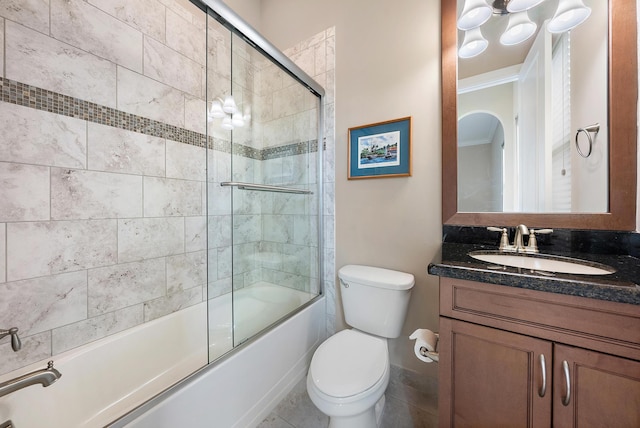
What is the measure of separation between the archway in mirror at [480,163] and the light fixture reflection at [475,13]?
1.53 ft

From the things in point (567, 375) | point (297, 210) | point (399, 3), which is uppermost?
point (399, 3)

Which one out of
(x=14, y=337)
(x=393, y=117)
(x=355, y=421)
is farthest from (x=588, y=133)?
(x=14, y=337)

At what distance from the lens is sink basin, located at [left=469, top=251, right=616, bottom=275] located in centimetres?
92

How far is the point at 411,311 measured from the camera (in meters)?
1.51

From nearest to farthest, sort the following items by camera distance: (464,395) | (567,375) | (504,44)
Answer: (567,375) → (464,395) → (504,44)

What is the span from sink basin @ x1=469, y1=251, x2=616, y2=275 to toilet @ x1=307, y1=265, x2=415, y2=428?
43 centimetres

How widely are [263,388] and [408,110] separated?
1.84 meters

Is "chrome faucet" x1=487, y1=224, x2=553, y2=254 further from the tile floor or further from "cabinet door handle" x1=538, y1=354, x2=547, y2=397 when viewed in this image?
the tile floor

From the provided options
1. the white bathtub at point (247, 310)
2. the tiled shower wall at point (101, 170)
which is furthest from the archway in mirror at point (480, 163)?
the white bathtub at point (247, 310)

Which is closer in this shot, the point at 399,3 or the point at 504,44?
the point at 504,44

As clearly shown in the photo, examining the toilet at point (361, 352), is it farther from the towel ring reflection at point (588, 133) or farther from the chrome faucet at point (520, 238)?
the towel ring reflection at point (588, 133)

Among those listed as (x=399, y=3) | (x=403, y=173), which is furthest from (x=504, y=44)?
(x=403, y=173)

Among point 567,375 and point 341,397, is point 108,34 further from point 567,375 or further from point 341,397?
point 567,375

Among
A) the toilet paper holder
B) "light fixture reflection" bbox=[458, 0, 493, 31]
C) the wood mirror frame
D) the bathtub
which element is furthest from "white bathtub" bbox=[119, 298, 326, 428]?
"light fixture reflection" bbox=[458, 0, 493, 31]
